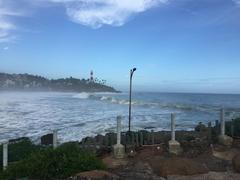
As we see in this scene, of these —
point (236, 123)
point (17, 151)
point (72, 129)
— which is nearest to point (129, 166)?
point (17, 151)

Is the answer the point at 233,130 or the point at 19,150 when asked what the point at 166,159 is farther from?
the point at 19,150

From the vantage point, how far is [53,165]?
8852 millimetres

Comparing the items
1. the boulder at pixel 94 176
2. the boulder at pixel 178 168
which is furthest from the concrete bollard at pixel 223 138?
the boulder at pixel 94 176

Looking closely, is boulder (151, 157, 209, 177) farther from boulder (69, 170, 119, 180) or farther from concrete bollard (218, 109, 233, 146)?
concrete bollard (218, 109, 233, 146)

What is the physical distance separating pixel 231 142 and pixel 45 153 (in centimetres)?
634

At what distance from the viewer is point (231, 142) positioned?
12781 mm

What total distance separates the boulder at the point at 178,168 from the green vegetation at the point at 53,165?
4.70ft

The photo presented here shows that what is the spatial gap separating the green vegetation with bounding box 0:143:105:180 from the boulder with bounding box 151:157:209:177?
1432mm

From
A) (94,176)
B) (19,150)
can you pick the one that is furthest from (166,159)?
(19,150)

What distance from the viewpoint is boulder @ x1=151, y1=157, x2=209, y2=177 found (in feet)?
30.3

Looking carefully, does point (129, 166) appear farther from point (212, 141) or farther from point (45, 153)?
point (212, 141)

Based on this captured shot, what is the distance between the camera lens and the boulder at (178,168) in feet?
30.3

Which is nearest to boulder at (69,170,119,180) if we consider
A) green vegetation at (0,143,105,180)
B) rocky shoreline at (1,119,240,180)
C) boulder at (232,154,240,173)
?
rocky shoreline at (1,119,240,180)

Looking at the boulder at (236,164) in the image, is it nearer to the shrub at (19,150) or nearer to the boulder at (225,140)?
the boulder at (225,140)
